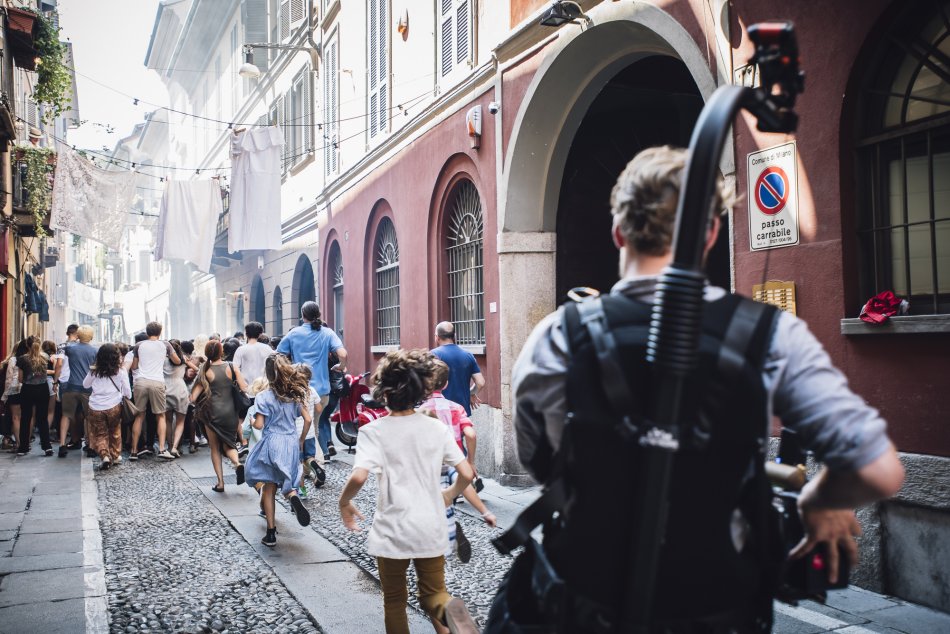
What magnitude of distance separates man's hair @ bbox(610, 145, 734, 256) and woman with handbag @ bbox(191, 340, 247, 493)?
8.13 m

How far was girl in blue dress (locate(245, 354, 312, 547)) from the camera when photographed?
6949 mm

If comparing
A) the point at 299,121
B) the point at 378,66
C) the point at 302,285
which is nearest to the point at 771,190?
the point at 378,66

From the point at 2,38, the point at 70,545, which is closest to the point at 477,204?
the point at 70,545

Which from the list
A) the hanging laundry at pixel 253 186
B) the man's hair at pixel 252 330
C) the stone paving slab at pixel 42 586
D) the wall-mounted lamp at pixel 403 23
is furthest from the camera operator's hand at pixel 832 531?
the hanging laundry at pixel 253 186

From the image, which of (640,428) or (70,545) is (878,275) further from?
(70,545)

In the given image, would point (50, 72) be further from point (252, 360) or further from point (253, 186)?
point (252, 360)

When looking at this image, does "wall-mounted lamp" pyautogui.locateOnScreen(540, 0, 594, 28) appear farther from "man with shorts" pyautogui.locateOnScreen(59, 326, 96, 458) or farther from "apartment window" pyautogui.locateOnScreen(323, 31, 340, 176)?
"apartment window" pyautogui.locateOnScreen(323, 31, 340, 176)

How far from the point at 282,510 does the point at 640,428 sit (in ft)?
23.7

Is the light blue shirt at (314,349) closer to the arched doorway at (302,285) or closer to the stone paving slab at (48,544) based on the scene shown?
the stone paving slab at (48,544)

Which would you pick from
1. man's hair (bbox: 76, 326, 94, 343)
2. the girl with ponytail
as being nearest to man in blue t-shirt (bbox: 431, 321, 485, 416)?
man's hair (bbox: 76, 326, 94, 343)

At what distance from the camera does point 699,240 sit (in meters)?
1.64

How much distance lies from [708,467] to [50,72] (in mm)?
18651

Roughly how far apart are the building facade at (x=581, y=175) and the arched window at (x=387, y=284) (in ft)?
0.22

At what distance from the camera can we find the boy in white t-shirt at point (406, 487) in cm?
393
